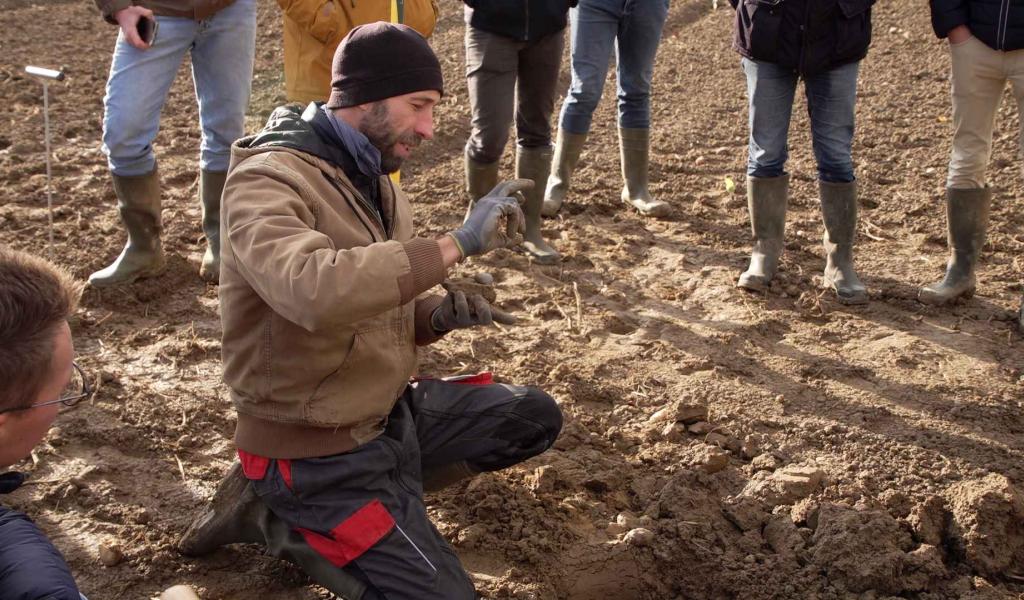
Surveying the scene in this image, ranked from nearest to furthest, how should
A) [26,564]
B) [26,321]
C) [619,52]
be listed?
[26,321]
[26,564]
[619,52]

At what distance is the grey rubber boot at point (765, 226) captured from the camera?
4.63 metres

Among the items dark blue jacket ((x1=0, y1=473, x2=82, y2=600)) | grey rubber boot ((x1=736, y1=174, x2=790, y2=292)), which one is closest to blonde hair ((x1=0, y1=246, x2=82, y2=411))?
dark blue jacket ((x1=0, y1=473, x2=82, y2=600))

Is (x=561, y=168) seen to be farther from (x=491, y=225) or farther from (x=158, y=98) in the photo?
(x=491, y=225)

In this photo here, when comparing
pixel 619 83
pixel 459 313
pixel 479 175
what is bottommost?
pixel 459 313

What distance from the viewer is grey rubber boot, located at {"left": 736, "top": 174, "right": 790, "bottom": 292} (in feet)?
15.2

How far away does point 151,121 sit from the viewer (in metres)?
4.26

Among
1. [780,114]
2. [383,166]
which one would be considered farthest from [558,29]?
[383,166]

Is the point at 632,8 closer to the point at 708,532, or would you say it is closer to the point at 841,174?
the point at 841,174

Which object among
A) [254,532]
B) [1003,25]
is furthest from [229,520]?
[1003,25]

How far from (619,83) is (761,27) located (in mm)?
1200

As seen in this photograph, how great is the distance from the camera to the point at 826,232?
4660mm

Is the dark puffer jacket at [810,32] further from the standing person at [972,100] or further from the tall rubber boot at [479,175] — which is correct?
the tall rubber boot at [479,175]

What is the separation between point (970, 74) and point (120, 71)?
11.3 feet

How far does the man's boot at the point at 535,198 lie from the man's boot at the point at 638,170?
1.97 ft
